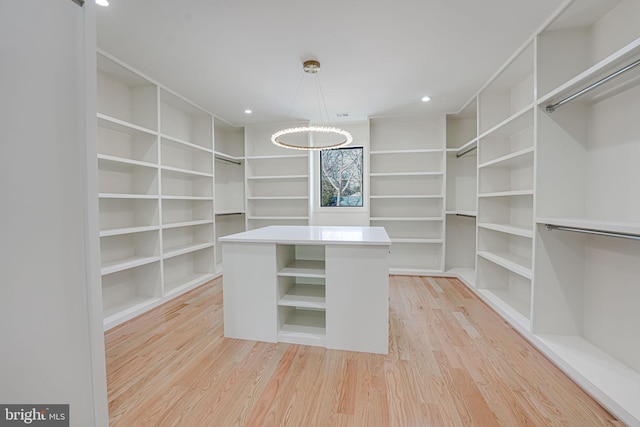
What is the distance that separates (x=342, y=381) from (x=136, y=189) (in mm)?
3183

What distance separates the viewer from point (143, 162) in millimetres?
3014

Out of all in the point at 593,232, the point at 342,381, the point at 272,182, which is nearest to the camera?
the point at 593,232

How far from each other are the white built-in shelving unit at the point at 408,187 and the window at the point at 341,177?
0.25 meters

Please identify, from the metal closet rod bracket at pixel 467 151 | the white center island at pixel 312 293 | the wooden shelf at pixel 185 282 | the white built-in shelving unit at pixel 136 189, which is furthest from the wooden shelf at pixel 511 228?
the wooden shelf at pixel 185 282

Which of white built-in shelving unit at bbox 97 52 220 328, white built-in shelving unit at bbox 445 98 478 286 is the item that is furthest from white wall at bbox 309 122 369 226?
white built-in shelving unit at bbox 97 52 220 328

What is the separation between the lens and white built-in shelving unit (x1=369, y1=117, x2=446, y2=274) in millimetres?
4477

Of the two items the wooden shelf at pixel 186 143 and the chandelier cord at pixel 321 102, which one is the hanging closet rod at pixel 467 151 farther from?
the wooden shelf at pixel 186 143

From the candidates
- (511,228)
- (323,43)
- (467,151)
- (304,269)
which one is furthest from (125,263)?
(467,151)

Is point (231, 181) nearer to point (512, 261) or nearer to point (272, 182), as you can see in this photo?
point (272, 182)

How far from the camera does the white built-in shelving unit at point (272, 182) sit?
4895mm

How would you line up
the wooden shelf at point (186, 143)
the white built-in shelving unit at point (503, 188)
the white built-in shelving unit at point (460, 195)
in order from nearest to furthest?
the white built-in shelving unit at point (503, 188) → the wooden shelf at point (186, 143) → the white built-in shelving unit at point (460, 195)

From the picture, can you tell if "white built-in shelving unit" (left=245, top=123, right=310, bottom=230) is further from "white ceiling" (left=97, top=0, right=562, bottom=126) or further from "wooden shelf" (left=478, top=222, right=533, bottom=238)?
"wooden shelf" (left=478, top=222, right=533, bottom=238)

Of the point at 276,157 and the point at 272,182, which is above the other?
the point at 276,157

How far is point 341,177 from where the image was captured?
473 cm
